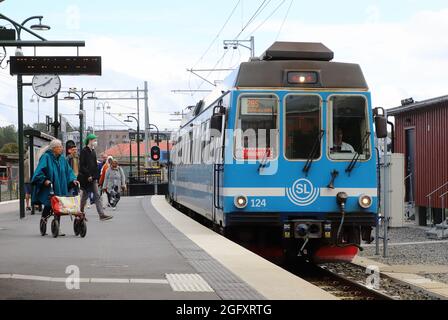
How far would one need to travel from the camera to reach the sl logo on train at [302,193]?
13.3 m

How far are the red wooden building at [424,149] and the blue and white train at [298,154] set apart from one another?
11.1 metres

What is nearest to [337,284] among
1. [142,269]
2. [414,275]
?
[414,275]

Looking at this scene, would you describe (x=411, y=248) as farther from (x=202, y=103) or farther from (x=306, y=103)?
(x=306, y=103)

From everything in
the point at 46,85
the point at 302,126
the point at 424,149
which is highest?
the point at 46,85

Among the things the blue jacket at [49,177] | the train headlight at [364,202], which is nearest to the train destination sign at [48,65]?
the blue jacket at [49,177]

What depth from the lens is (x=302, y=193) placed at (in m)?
13.3

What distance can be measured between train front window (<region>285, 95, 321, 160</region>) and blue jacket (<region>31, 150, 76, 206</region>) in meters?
3.91

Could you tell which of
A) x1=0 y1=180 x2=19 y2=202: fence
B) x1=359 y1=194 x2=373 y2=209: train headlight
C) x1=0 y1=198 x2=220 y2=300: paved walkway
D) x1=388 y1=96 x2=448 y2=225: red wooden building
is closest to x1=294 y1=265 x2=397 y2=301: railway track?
x1=359 y1=194 x2=373 y2=209: train headlight

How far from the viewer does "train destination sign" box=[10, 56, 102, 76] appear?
18.0 m

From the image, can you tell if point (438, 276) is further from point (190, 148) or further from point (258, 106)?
point (190, 148)

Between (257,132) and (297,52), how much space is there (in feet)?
5.36

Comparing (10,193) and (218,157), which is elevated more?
(218,157)
